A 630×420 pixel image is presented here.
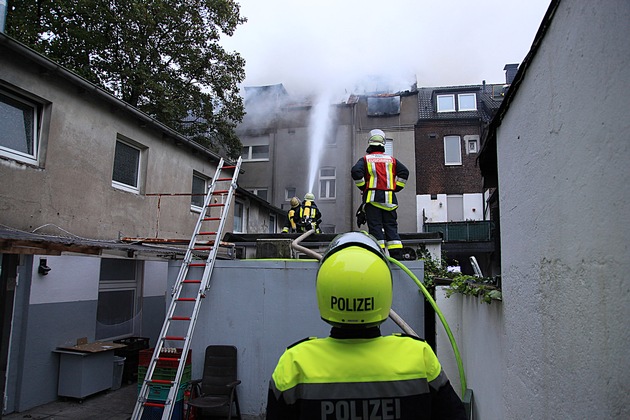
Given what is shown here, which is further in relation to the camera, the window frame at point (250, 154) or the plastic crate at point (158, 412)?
the window frame at point (250, 154)

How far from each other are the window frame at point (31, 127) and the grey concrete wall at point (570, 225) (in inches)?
267

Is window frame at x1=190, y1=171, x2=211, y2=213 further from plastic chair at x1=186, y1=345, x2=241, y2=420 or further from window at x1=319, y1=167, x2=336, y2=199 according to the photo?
window at x1=319, y1=167, x2=336, y2=199

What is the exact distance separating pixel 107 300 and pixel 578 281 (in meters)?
8.72

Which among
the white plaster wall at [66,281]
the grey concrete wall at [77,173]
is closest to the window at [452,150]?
the grey concrete wall at [77,173]

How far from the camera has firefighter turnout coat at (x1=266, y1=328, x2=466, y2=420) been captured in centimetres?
148

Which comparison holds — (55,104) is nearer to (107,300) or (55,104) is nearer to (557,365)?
(107,300)

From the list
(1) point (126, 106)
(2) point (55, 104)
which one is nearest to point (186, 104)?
(1) point (126, 106)

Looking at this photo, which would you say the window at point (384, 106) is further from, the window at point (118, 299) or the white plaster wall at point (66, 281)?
the white plaster wall at point (66, 281)

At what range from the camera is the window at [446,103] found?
24.9 m

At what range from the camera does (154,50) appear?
49.3 feet

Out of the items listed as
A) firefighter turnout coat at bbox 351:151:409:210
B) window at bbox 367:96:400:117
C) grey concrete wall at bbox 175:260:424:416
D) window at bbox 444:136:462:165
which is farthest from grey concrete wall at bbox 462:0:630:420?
window at bbox 367:96:400:117

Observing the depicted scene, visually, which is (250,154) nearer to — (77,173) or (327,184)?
(327,184)

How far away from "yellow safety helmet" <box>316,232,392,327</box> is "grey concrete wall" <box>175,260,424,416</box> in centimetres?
448

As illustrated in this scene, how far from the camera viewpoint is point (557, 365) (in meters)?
1.75
